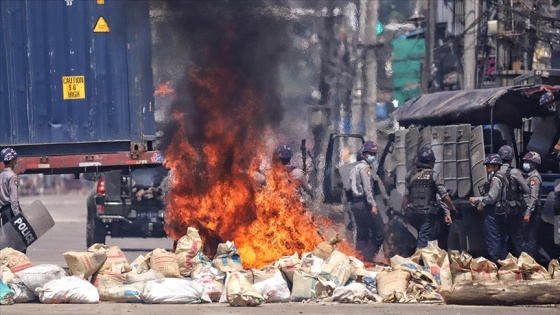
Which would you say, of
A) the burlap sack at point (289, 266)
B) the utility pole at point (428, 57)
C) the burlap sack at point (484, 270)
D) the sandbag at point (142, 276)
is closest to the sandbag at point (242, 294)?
the burlap sack at point (289, 266)

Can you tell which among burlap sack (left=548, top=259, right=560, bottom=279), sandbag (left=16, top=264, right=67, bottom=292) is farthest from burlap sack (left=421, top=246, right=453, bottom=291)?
sandbag (left=16, top=264, right=67, bottom=292)

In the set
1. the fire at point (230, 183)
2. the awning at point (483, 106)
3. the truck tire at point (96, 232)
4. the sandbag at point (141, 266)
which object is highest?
the awning at point (483, 106)

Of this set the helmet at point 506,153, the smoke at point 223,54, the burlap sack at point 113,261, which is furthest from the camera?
the smoke at point 223,54

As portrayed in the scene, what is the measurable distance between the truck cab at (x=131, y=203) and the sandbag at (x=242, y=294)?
773 centimetres

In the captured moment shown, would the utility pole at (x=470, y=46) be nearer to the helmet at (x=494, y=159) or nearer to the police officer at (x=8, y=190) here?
the helmet at (x=494, y=159)

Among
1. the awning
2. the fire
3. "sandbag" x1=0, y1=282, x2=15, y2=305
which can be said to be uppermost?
the awning

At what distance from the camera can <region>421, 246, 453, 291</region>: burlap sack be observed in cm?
1196

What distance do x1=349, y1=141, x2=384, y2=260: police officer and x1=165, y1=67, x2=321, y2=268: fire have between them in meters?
1.05

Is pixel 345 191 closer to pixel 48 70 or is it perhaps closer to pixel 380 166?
pixel 380 166

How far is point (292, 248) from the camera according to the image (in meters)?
13.9

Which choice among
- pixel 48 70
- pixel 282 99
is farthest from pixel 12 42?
pixel 282 99

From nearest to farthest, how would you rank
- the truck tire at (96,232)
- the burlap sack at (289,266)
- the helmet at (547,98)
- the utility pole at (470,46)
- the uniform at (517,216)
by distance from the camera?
the burlap sack at (289,266) → the uniform at (517,216) → the helmet at (547,98) → the truck tire at (96,232) → the utility pole at (470,46)

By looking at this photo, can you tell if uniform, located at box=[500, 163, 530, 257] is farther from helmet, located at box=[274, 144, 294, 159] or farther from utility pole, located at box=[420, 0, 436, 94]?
utility pole, located at box=[420, 0, 436, 94]

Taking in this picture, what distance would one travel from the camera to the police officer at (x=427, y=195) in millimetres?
14734
